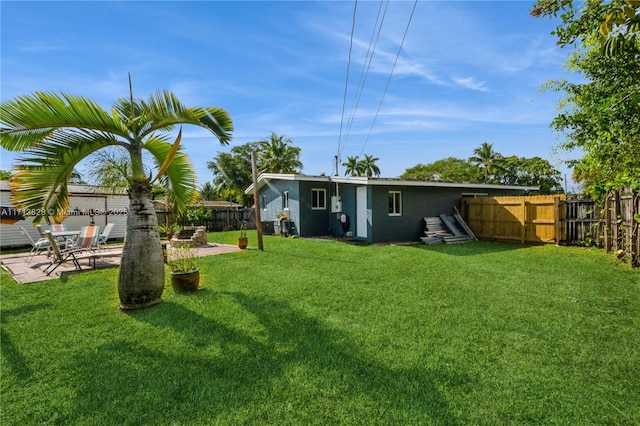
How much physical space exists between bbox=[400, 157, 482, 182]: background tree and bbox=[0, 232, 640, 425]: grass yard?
112 feet

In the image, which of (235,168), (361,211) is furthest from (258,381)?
(235,168)

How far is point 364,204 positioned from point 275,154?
61.0ft

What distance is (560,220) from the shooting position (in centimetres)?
1076

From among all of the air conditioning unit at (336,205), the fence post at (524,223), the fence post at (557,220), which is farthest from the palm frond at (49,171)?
the fence post at (524,223)

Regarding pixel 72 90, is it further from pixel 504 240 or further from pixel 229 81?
pixel 504 240

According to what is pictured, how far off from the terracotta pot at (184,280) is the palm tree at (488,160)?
3853 centimetres

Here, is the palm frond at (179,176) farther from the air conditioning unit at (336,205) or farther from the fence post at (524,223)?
the fence post at (524,223)

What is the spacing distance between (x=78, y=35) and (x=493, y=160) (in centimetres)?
4048

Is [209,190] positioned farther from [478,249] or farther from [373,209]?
[478,249]

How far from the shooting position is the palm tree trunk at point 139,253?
181 inches

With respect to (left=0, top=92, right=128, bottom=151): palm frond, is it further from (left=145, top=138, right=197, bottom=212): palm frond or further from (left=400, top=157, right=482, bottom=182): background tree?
(left=400, top=157, right=482, bottom=182): background tree

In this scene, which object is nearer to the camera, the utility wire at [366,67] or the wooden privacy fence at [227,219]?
the utility wire at [366,67]

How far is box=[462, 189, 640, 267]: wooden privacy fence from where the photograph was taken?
288 inches

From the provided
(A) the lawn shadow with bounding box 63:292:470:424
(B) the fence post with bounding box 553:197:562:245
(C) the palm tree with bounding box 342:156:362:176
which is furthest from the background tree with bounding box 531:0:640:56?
(C) the palm tree with bounding box 342:156:362:176
